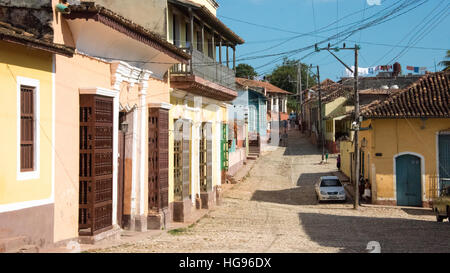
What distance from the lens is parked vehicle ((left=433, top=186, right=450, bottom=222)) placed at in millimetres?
17531

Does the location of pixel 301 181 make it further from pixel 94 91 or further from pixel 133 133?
pixel 94 91

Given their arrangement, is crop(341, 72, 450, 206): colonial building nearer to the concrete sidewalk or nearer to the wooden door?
the concrete sidewalk

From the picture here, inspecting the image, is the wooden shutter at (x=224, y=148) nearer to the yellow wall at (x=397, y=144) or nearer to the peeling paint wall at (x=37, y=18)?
the yellow wall at (x=397, y=144)

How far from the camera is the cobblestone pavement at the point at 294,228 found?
1199 centimetres

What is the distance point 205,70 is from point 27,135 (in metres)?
10.7

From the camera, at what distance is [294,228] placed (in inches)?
638

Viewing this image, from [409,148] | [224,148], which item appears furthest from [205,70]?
[224,148]

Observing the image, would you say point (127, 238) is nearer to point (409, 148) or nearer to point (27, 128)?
point (27, 128)

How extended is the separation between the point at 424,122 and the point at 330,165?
1611cm

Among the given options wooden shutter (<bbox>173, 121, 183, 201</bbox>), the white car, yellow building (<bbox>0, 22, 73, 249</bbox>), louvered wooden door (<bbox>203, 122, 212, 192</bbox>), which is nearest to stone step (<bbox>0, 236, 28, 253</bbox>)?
yellow building (<bbox>0, 22, 73, 249</bbox>)

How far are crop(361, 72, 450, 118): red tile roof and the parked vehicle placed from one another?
5.66 m

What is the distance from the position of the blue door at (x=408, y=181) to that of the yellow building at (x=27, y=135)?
59.0 ft
